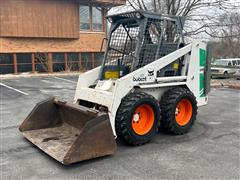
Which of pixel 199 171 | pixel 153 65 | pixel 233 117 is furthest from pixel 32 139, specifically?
pixel 233 117

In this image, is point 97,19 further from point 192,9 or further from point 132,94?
point 132,94

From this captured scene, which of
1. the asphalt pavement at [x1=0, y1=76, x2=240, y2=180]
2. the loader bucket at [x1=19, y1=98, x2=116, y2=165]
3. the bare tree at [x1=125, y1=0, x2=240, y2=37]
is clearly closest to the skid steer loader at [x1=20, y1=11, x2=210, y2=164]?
the loader bucket at [x1=19, y1=98, x2=116, y2=165]

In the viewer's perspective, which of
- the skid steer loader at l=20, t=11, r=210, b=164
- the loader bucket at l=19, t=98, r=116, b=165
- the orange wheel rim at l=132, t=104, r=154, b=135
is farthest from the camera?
the orange wheel rim at l=132, t=104, r=154, b=135

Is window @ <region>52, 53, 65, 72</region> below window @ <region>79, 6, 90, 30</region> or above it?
below

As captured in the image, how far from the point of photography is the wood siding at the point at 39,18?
1691cm

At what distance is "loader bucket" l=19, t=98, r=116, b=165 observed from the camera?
4371 millimetres

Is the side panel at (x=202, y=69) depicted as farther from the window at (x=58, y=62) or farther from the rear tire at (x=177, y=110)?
the window at (x=58, y=62)

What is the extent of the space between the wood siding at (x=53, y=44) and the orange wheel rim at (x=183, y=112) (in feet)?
45.8

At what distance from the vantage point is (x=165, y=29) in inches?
240

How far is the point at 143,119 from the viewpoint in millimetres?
5547

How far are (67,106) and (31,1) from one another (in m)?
13.8

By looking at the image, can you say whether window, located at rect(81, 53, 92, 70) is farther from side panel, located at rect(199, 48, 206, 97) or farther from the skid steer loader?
side panel, located at rect(199, 48, 206, 97)

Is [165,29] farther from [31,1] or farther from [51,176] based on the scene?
[31,1]

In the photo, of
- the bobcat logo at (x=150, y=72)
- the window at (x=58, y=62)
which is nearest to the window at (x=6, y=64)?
the window at (x=58, y=62)
